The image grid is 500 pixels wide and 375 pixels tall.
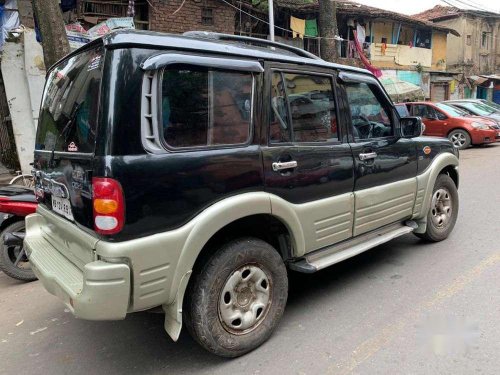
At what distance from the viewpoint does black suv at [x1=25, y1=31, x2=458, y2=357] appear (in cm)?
224

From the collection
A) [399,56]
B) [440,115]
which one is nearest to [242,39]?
[440,115]

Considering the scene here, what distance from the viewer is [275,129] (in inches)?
115

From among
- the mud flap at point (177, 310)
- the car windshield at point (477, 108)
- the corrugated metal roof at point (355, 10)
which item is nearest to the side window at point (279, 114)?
the mud flap at point (177, 310)

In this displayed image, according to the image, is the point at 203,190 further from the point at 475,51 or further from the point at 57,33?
the point at 475,51

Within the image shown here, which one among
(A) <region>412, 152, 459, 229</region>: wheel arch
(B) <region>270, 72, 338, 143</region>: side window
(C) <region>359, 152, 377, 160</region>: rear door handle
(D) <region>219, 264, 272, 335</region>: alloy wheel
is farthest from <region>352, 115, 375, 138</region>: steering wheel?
(D) <region>219, 264, 272, 335</region>: alloy wheel

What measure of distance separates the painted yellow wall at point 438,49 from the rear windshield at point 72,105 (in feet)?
83.2

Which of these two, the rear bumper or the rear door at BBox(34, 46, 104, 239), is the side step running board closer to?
the rear bumper

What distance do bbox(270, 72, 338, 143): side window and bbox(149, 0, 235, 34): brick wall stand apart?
9383 millimetres

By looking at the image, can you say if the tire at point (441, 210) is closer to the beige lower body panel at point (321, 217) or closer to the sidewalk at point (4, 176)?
the beige lower body panel at point (321, 217)

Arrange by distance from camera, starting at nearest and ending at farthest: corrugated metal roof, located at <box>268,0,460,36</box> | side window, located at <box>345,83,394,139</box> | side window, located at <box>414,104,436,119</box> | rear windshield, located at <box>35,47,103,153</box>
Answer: rear windshield, located at <box>35,47,103,153</box> → side window, located at <box>345,83,394,139</box> → side window, located at <box>414,104,436,119</box> → corrugated metal roof, located at <box>268,0,460,36</box>

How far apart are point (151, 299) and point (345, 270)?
2.31 m

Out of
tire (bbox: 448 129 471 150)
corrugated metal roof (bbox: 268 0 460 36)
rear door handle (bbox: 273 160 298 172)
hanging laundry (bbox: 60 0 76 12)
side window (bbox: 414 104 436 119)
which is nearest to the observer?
rear door handle (bbox: 273 160 298 172)

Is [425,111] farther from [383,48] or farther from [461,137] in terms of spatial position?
[383,48]

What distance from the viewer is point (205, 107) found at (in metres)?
2.56
